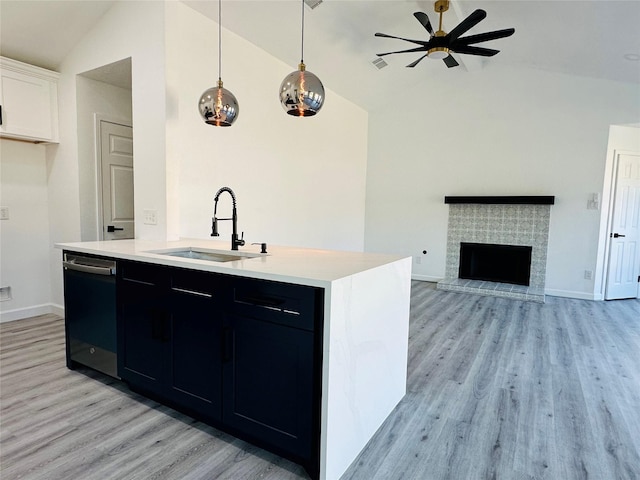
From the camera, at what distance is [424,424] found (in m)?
2.11

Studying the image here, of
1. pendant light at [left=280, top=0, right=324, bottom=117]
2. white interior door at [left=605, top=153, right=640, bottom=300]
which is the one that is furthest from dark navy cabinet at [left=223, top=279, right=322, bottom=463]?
white interior door at [left=605, top=153, right=640, bottom=300]

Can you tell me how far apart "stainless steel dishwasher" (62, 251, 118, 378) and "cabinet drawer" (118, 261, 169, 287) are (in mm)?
96

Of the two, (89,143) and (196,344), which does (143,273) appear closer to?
(196,344)

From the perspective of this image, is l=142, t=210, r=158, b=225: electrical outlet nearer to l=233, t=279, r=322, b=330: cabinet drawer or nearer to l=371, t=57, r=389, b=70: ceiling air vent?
l=233, t=279, r=322, b=330: cabinet drawer

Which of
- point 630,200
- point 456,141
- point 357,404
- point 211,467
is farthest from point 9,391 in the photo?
point 630,200

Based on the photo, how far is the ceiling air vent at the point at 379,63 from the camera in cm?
483

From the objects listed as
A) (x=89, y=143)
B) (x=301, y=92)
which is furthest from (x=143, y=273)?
(x=89, y=143)

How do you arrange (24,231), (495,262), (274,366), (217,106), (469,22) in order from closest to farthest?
1. (274,366)
2. (217,106)
3. (469,22)
4. (24,231)
5. (495,262)

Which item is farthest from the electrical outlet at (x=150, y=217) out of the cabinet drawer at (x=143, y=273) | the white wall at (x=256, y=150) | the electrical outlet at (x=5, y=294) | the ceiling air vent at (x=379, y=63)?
the ceiling air vent at (x=379, y=63)

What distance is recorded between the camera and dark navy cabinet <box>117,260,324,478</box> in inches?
62.5

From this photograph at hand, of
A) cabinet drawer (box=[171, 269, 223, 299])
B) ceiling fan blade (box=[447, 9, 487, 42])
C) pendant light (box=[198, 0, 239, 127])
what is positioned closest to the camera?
cabinet drawer (box=[171, 269, 223, 299])

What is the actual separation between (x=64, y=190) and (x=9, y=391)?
2065 millimetres

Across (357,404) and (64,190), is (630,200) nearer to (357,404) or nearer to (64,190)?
(357,404)

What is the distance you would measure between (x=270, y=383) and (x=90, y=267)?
5.04 ft
